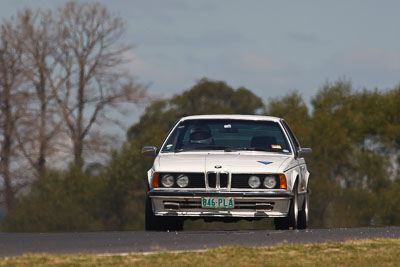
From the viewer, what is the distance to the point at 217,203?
527 inches

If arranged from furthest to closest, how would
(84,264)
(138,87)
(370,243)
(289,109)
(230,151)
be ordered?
1. (289,109)
2. (138,87)
3. (230,151)
4. (370,243)
5. (84,264)

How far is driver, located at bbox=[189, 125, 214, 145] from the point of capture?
1470cm

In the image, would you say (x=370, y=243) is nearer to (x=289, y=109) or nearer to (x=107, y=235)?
(x=107, y=235)

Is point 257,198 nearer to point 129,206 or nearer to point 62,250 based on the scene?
point 62,250

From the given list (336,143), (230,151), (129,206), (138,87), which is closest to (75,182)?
(129,206)

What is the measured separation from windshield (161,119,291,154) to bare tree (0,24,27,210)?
1389 inches

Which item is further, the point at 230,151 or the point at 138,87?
the point at 138,87

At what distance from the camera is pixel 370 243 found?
11.3 metres

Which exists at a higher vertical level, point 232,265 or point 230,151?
point 230,151

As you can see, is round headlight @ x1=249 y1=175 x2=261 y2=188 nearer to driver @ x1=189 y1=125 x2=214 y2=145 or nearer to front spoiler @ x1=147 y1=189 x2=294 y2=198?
front spoiler @ x1=147 y1=189 x2=294 y2=198

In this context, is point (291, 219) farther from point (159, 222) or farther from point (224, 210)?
point (159, 222)

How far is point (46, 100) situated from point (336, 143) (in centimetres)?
2195

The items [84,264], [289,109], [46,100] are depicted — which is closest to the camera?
[84,264]

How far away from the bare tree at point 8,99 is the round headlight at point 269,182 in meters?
37.2
